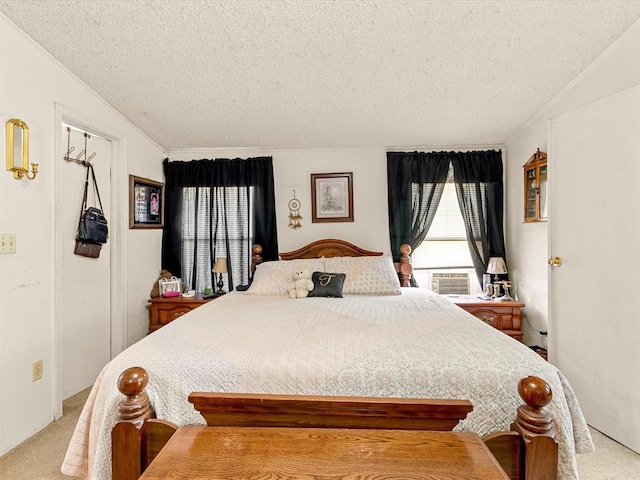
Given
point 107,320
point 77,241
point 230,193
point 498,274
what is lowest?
point 107,320

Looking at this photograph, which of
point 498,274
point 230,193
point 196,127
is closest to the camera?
point 196,127

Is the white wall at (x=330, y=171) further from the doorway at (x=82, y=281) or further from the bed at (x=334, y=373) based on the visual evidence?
the bed at (x=334, y=373)

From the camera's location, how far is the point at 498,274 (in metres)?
3.32

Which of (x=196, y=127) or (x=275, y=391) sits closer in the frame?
(x=275, y=391)

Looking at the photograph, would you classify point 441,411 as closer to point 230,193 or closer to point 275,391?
point 275,391

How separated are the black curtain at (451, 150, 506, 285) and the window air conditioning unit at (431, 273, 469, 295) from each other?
6.3 inches

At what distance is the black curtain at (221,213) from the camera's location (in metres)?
3.53

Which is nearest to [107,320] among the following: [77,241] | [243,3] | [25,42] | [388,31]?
[77,241]

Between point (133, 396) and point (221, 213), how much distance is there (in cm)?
255

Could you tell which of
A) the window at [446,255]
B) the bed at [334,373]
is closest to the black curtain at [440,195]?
the window at [446,255]

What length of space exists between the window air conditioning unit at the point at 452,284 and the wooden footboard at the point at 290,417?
2.40 metres

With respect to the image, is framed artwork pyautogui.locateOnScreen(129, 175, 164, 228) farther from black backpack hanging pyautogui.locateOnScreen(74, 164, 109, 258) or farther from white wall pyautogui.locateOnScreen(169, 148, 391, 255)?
white wall pyautogui.locateOnScreen(169, 148, 391, 255)

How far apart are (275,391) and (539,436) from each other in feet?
2.90

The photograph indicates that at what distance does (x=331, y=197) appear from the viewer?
3574 mm
